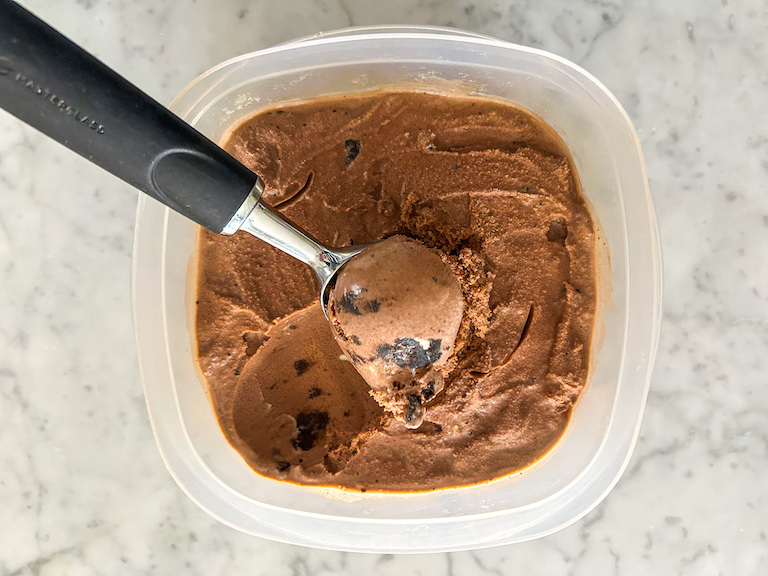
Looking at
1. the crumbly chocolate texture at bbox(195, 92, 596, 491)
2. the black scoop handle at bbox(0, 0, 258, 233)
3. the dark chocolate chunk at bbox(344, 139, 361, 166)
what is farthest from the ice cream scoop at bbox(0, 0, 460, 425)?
the dark chocolate chunk at bbox(344, 139, 361, 166)

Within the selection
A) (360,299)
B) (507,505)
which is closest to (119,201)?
(360,299)

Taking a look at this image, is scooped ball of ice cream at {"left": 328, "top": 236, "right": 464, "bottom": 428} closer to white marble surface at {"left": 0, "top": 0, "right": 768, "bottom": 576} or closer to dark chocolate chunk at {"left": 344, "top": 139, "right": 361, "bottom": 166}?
dark chocolate chunk at {"left": 344, "top": 139, "right": 361, "bottom": 166}

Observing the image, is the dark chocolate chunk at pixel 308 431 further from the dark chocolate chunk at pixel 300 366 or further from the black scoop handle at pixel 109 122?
the black scoop handle at pixel 109 122

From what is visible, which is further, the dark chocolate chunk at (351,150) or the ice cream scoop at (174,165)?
the dark chocolate chunk at (351,150)

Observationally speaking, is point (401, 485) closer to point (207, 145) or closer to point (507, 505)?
point (507, 505)

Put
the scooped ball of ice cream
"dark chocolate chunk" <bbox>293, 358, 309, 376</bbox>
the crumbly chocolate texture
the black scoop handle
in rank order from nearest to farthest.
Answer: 1. the black scoop handle
2. the scooped ball of ice cream
3. the crumbly chocolate texture
4. "dark chocolate chunk" <bbox>293, 358, 309, 376</bbox>

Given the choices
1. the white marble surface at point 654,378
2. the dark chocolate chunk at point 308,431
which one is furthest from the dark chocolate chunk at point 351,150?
the dark chocolate chunk at point 308,431

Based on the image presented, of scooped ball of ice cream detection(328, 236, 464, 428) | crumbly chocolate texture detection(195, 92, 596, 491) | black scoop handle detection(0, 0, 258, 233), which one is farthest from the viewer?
crumbly chocolate texture detection(195, 92, 596, 491)

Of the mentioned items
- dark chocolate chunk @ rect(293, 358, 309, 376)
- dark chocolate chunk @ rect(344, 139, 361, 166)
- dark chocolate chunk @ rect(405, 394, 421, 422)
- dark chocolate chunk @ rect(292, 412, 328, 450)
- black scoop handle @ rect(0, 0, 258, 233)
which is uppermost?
dark chocolate chunk @ rect(344, 139, 361, 166)
